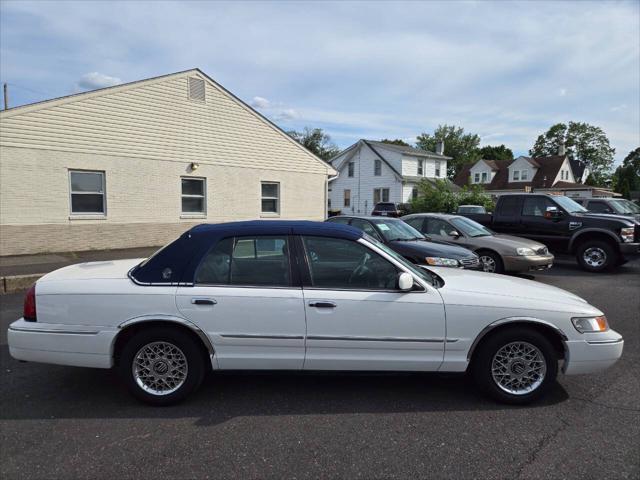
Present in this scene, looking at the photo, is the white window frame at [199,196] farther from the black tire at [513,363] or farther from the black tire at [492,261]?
the black tire at [513,363]

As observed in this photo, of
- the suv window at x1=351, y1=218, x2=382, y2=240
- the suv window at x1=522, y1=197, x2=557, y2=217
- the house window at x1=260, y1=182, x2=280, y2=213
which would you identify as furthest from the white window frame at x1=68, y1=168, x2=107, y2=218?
the suv window at x1=522, y1=197, x2=557, y2=217

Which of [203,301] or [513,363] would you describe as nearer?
[203,301]

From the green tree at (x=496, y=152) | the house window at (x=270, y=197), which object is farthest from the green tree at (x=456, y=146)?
the house window at (x=270, y=197)

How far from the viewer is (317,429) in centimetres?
326

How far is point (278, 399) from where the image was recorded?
3768mm

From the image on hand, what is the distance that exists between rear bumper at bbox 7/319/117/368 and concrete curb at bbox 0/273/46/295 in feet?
18.2

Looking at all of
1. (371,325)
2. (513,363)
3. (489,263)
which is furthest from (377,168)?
(371,325)

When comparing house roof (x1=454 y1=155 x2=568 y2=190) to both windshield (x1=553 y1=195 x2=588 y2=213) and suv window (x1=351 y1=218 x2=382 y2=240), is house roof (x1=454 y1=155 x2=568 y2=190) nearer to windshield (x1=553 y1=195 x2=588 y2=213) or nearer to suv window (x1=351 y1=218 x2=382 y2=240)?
windshield (x1=553 y1=195 x2=588 y2=213)

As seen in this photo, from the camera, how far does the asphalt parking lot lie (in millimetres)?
2791

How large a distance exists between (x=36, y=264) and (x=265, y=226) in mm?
8741

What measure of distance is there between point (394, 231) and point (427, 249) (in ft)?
3.35

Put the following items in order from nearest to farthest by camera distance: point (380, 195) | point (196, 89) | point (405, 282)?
A: point (405, 282), point (196, 89), point (380, 195)

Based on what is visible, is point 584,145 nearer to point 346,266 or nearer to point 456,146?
point 456,146

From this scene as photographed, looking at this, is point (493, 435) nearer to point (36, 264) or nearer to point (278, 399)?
point (278, 399)
